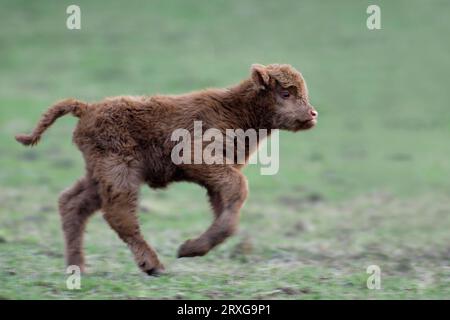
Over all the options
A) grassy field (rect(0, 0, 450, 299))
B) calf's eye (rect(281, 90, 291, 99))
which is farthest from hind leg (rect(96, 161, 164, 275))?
calf's eye (rect(281, 90, 291, 99))

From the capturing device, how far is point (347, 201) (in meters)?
14.9

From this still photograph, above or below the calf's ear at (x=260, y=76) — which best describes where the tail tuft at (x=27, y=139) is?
below

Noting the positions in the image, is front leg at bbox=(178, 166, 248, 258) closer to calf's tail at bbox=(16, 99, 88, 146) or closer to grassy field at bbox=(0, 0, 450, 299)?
grassy field at bbox=(0, 0, 450, 299)

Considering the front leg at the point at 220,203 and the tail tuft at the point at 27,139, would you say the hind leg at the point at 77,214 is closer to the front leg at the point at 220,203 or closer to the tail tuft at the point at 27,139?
the tail tuft at the point at 27,139

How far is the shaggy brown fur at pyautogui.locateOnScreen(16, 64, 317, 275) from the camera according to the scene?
25.8ft

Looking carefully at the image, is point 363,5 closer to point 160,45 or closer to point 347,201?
point 160,45

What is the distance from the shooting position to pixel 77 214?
8.41m

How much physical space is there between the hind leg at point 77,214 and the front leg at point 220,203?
1107 mm

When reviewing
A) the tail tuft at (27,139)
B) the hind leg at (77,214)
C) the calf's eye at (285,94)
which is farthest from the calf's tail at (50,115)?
the calf's eye at (285,94)

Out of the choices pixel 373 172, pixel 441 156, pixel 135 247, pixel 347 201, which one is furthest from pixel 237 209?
pixel 441 156

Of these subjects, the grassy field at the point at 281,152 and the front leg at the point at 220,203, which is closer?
the front leg at the point at 220,203

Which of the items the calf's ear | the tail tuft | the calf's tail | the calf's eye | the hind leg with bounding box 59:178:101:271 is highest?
the calf's ear

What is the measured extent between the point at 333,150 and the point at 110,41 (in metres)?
11.0

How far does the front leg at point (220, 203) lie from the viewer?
297 inches
